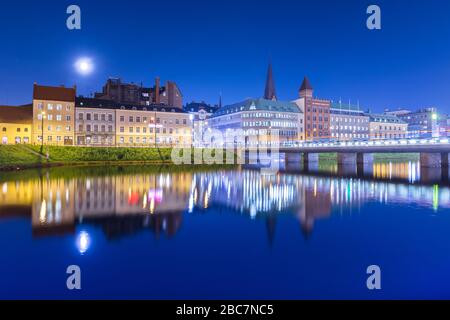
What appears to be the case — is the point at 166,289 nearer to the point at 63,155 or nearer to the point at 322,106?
the point at 63,155

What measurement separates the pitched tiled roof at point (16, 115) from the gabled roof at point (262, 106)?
73.0 m

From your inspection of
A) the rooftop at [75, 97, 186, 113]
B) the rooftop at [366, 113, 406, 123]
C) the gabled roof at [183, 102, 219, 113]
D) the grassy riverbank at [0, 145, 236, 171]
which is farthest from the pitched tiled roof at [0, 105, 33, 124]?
the rooftop at [366, 113, 406, 123]

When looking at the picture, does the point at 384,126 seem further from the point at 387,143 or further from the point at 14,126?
the point at 14,126

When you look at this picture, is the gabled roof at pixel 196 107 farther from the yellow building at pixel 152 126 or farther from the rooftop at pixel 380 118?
the rooftop at pixel 380 118

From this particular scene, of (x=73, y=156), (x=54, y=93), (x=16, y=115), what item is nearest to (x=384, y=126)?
(x=54, y=93)

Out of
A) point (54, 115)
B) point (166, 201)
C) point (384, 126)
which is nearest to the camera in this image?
point (166, 201)

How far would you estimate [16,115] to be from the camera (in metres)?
89.2

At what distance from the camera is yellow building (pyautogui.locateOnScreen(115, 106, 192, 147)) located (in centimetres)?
9950

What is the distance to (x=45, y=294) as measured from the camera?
12688 millimetres

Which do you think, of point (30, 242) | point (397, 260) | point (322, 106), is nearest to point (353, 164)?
point (322, 106)

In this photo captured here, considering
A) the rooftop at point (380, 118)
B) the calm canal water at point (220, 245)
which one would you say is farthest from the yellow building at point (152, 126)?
the rooftop at point (380, 118)

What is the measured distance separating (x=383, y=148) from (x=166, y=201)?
47331mm

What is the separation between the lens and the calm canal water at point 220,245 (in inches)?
526

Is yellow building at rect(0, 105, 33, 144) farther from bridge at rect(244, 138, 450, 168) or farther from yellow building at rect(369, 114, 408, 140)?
yellow building at rect(369, 114, 408, 140)
